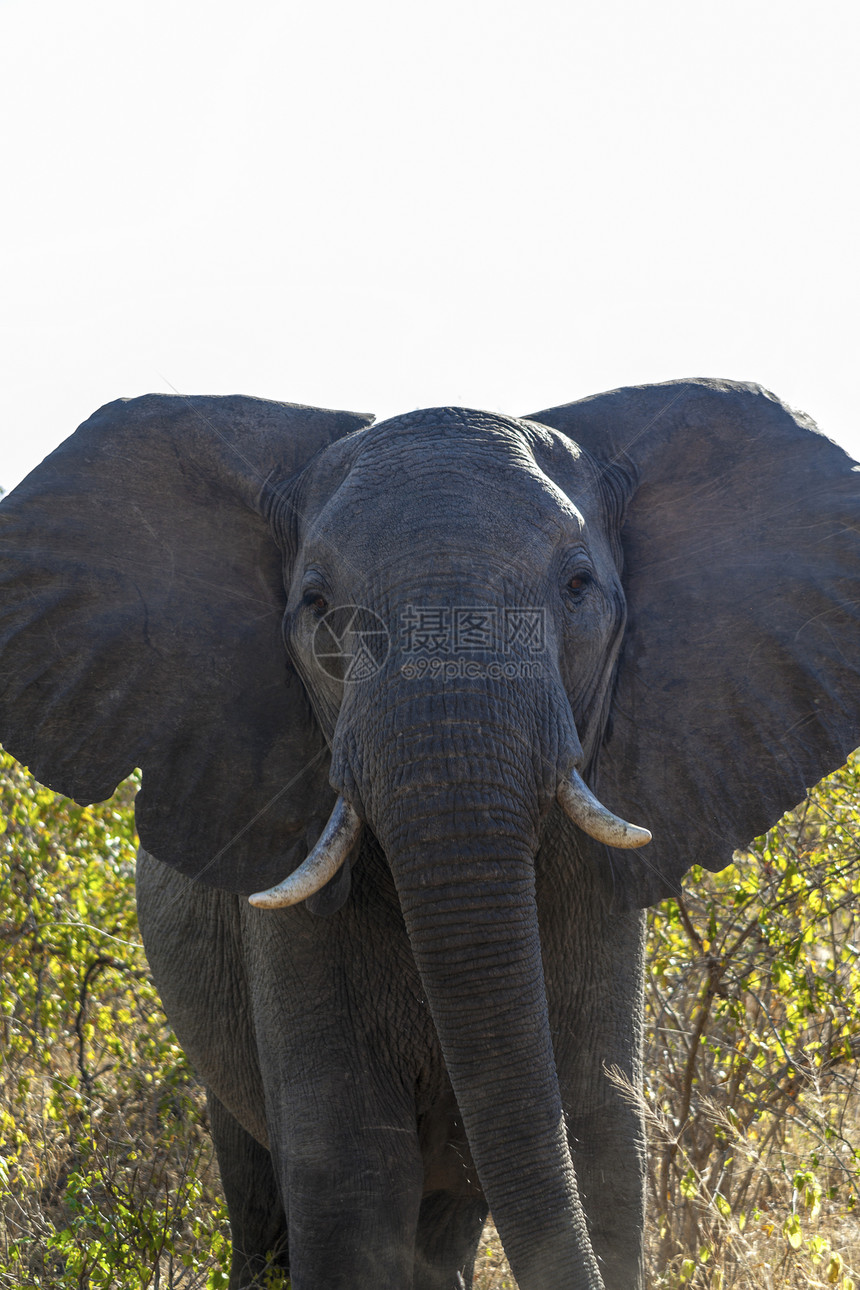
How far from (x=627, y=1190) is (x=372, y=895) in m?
1.12

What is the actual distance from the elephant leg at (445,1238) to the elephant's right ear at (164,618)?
1473mm

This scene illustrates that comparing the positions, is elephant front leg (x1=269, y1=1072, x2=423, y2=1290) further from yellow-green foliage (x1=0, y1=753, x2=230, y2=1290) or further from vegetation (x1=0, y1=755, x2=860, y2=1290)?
yellow-green foliage (x1=0, y1=753, x2=230, y2=1290)

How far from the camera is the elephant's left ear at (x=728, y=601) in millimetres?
4340

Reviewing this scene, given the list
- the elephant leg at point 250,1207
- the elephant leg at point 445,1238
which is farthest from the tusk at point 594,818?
the elephant leg at point 250,1207

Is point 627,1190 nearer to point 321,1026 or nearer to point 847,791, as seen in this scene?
point 321,1026

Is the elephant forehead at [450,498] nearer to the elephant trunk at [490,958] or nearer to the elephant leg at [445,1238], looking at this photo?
the elephant trunk at [490,958]

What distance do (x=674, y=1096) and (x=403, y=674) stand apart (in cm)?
367

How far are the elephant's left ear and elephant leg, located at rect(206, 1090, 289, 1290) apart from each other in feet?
7.68

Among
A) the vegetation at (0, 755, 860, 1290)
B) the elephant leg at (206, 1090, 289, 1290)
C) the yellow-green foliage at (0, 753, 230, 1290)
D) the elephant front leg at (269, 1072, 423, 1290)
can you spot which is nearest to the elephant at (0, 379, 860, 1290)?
the elephant front leg at (269, 1072, 423, 1290)

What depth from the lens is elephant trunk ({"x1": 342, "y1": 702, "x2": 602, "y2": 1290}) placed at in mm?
3307

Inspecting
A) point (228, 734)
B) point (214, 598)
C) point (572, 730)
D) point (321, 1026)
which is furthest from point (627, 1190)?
point (214, 598)

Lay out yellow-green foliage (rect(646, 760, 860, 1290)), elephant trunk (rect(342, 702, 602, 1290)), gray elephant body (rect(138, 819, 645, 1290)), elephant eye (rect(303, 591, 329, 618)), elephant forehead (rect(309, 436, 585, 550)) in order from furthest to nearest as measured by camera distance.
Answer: yellow-green foliage (rect(646, 760, 860, 1290)) → gray elephant body (rect(138, 819, 645, 1290)) → elephant eye (rect(303, 591, 329, 618)) → elephant forehead (rect(309, 436, 585, 550)) → elephant trunk (rect(342, 702, 602, 1290))

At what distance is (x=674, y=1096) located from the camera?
6.36 m

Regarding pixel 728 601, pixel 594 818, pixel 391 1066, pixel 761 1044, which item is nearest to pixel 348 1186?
pixel 391 1066
